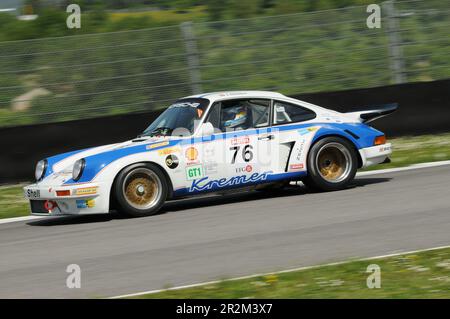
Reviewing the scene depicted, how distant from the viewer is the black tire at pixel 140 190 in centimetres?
976

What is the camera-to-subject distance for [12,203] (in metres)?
12.1

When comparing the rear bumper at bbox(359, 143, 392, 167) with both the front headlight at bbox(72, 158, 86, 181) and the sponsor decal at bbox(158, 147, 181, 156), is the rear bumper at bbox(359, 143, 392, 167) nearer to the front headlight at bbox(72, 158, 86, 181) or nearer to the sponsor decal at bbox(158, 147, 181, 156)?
the sponsor decal at bbox(158, 147, 181, 156)

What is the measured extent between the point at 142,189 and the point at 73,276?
288 centimetres

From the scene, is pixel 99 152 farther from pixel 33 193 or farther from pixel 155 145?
pixel 33 193

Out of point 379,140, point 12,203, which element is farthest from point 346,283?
point 12,203

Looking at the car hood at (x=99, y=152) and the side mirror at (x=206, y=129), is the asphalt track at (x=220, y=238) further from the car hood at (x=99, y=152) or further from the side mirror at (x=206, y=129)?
the side mirror at (x=206, y=129)

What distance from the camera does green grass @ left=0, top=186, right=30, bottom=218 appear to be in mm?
11305

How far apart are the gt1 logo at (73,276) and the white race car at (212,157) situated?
7.18 feet

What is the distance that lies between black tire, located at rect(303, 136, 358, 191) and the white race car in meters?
0.01

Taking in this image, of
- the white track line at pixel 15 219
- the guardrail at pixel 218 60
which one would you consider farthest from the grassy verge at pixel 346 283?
the guardrail at pixel 218 60

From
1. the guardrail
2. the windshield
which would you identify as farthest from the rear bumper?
the guardrail

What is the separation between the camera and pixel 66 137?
13953mm
